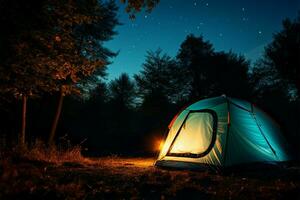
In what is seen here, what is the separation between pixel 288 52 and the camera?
21203 millimetres

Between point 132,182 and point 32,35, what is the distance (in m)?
4.80

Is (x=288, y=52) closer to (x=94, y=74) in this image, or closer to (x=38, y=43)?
(x=94, y=74)

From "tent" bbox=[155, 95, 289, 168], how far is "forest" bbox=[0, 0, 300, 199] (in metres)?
0.90

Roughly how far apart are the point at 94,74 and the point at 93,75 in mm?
120

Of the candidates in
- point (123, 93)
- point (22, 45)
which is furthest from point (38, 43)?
point (123, 93)

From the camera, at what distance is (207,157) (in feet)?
26.1

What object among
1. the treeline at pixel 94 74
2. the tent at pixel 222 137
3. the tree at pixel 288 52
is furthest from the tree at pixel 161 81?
→ the tent at pixel 222 137

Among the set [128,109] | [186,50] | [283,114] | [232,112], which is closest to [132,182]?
[232,112]

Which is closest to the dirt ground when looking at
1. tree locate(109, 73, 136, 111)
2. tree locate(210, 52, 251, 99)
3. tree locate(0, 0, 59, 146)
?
tree locate(0, 0, 59, 146)

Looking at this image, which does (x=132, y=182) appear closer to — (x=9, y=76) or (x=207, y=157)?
(x=207, y=157)

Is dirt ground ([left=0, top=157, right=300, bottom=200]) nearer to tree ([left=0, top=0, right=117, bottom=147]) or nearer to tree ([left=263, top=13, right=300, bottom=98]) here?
tree ([left=0, top=0, right=117, bottom=147])

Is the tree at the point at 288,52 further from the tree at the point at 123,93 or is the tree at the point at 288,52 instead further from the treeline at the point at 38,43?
the tree at the point at 123,93

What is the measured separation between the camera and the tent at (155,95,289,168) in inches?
311

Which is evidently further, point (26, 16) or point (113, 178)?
point (26, 16)
